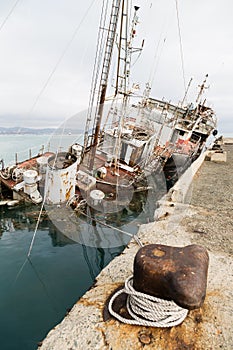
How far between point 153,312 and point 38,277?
541 cm

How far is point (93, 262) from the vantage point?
821 centimetres

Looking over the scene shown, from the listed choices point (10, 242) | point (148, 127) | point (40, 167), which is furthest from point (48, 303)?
point (148, 127)

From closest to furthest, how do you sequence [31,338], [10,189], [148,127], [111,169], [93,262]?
[31,338]
[93,262]
[10,189]
[111,169]
[148,127]

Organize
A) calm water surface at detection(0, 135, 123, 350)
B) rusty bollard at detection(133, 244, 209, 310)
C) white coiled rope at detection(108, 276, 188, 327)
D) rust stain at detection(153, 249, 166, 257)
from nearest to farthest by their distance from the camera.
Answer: rusty bollard at detection(133, 244, 209, 310) < white coiled rope at detection(108, 276, 188, 327) < rust stain at detection(153, 249, 166, 257) < calm water surface at detection(0, 135, 123, 350)

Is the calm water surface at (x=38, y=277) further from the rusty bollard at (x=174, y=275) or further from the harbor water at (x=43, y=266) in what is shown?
the rusty bollard at (x=174, y=275)

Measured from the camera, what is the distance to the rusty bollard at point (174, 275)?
8.79 feet

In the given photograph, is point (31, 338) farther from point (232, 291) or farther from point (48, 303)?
point (232, 291)

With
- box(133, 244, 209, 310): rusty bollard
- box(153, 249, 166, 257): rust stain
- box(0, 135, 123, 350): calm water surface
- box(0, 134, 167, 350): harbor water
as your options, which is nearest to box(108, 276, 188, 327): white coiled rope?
box(133, 244, 209, 310): rusty bollard

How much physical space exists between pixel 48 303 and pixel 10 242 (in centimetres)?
410

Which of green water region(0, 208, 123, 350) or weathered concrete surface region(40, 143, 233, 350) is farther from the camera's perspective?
green water region(0, 208, 123, 350)

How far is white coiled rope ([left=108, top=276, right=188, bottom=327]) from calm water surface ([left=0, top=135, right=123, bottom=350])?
128 inches

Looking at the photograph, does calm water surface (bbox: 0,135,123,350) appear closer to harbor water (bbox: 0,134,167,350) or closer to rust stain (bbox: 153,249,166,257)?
harbor water (bbox: 0,134,167,350)

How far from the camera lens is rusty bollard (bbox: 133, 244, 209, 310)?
268 cm

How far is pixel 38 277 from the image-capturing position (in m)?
7.21
